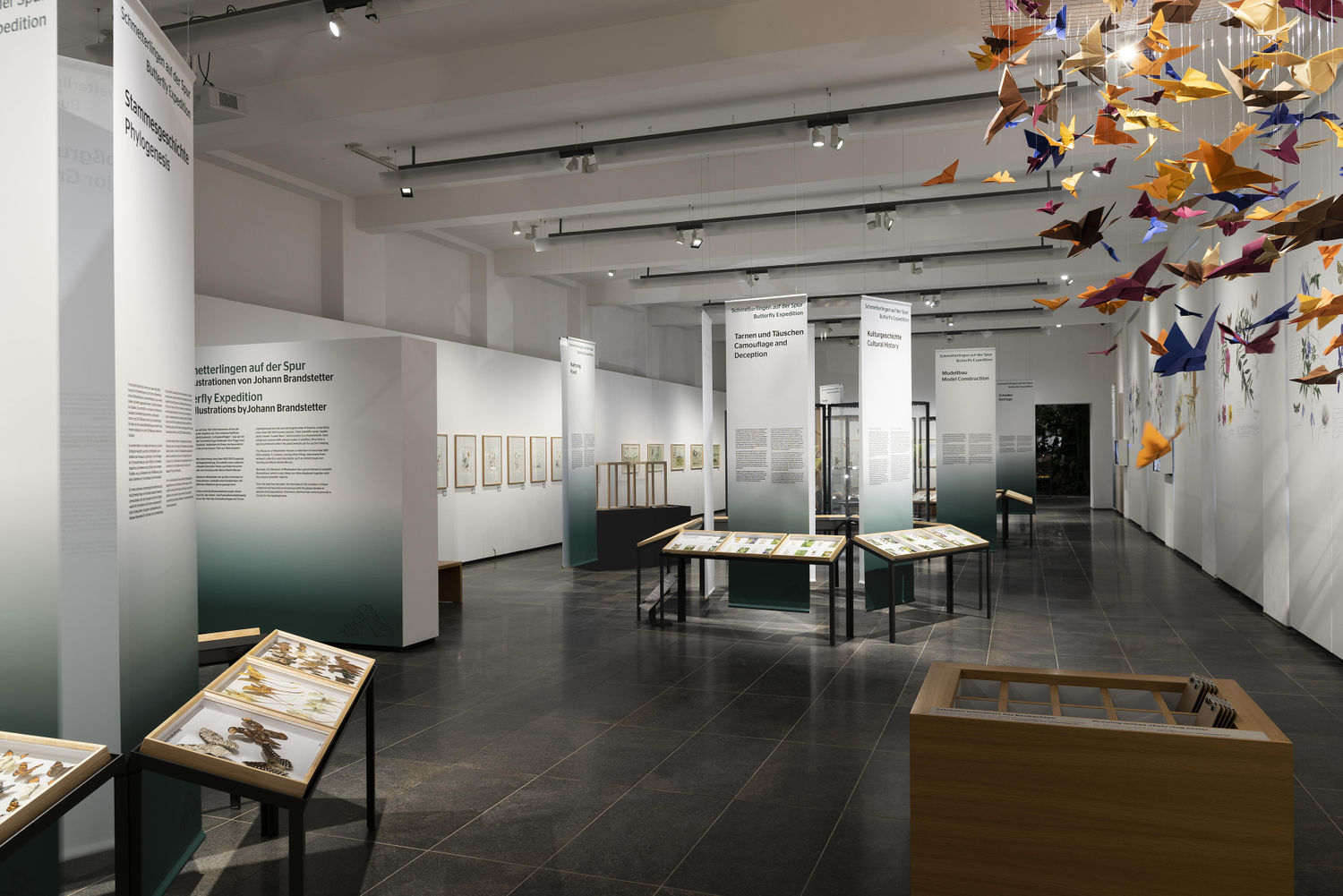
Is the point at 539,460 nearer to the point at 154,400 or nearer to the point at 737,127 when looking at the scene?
the point at 737,127

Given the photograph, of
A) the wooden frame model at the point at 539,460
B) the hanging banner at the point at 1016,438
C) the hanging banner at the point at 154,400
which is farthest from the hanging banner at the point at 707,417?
the hanging banner at the point at 1016,438

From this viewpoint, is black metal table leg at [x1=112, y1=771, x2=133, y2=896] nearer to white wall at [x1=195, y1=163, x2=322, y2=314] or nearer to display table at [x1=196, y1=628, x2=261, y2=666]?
display table at [x1=196, y1=628, x2=261, y2=666]

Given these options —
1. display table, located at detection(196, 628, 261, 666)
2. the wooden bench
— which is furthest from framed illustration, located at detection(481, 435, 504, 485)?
display table, located at detection(196, 628, 261, 666)

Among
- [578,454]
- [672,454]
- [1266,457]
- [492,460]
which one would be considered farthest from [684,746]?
[672,454]

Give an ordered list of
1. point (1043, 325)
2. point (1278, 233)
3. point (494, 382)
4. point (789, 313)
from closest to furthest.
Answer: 1. point (1278, 233)
2. point (789, 313)
3. point (494, 382)
4. point (1043, 325)

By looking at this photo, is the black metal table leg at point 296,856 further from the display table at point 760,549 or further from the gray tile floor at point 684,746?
the display table at point 760,549

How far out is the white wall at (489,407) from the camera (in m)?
10.2

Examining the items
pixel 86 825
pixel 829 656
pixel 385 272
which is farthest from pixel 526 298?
Result: pixel 86 825

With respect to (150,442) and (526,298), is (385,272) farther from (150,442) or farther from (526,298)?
(150,442)

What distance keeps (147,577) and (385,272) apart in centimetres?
1008

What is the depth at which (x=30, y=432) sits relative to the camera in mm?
2863

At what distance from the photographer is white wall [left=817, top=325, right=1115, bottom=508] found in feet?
78.3

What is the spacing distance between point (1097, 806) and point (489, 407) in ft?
40.3

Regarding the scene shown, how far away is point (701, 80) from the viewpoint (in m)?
7.12
